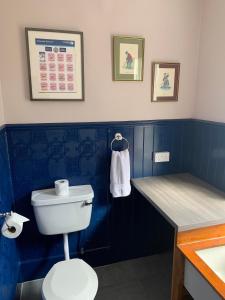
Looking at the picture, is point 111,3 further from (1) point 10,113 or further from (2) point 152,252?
(2) point 152,252

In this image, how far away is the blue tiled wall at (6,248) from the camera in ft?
4.23

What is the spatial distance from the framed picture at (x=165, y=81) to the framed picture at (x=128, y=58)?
0.13 meters

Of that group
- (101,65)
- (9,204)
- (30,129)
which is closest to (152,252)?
(9,204)

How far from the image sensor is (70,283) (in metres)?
1.32

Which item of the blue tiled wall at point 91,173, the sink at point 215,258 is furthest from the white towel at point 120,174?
the sink at point 215,258

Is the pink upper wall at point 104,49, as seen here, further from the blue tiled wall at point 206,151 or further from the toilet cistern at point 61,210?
the toilet cistern at point 61,210

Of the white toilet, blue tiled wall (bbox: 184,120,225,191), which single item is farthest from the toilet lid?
blue tiled wall (bbox: 184,120,225,191)

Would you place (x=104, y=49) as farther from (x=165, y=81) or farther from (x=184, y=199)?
(x=184, y=199)

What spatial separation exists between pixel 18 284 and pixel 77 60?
1743mm

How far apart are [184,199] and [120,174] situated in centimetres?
50

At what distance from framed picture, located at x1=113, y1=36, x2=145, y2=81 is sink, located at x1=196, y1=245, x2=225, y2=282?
1.26 meters

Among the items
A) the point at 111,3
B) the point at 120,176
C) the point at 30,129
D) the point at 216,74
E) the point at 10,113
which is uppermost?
the point at 111,3

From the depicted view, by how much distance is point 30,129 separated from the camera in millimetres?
1588

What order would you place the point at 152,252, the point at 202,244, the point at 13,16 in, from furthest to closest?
the point at 152,252 < the point at 13,16 < the point at 202,244
